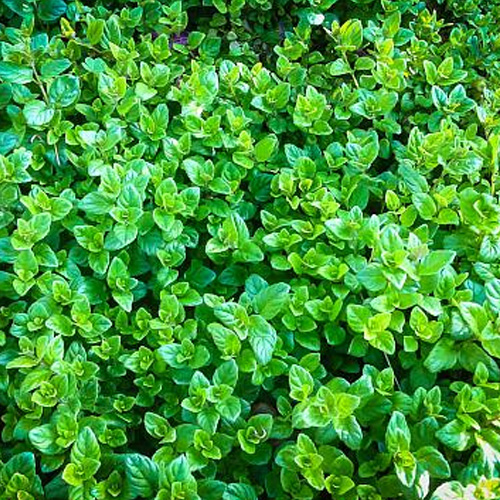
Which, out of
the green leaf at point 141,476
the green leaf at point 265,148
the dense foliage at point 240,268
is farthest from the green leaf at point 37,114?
the green leaf at point 141,476

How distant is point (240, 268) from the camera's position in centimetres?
142

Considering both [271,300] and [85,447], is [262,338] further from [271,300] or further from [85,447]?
[85,447]

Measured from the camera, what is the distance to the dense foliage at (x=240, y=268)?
1.16 meters

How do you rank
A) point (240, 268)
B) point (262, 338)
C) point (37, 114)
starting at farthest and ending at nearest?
point (37, 114)
point (240, 268)
point (262, 338)

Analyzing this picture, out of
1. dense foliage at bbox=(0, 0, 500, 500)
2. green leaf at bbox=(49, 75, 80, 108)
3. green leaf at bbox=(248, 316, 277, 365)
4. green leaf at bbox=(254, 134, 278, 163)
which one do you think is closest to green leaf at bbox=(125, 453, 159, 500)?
dense foliage at bbox=(0, 0, 500, 500)

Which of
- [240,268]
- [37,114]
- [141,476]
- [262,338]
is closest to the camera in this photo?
[141,476]

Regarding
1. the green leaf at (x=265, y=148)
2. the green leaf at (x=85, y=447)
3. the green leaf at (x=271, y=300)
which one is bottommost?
the green leaf at (x=85, y=447)

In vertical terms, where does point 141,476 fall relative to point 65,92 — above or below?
below

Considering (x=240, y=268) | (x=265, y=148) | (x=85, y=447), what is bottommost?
(x=85, y=447)

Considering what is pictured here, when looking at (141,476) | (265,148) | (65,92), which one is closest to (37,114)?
(65,92)

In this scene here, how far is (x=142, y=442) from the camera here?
1.30 metres

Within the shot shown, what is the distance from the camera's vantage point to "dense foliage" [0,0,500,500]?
116 centimetres

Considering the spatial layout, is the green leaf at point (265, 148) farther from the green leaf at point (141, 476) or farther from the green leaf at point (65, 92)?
the green leaf at point (141, 476)

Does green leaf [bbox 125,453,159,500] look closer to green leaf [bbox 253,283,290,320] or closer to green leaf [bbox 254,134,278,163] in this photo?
green leaf [bbox 253,283,290,320]
